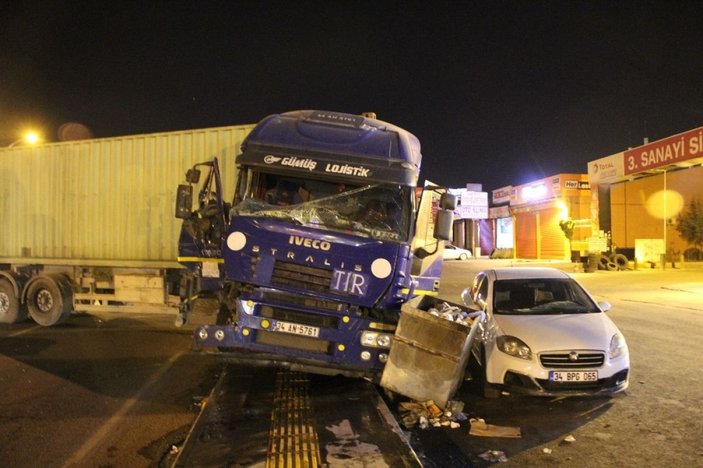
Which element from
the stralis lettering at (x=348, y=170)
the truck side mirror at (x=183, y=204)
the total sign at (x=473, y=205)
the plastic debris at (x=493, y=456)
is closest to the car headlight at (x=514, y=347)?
the plastic debris at (x=493, y=456)

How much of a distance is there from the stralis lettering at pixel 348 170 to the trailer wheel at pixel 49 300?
25.1ft

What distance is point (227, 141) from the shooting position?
9.66 m

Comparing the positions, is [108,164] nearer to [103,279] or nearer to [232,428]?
[103,279]

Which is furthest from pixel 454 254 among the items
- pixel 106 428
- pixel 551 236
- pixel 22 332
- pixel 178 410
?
pixel 106 428

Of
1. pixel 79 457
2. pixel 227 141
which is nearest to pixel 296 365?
pixel 79 457

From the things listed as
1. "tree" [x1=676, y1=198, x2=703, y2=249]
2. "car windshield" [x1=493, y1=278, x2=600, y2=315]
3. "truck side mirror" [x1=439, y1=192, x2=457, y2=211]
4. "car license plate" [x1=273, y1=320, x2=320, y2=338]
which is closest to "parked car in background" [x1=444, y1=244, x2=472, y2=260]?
"tree" [x1=676, y1=198, x2=703, y2=249]

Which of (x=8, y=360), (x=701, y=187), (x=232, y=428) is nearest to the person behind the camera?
(x=232, y=428)

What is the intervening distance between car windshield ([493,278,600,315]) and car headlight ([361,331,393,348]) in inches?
77.2

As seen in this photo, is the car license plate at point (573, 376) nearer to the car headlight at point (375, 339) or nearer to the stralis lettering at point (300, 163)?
the car headlight at point (375, 339)

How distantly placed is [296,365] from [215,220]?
2200 millimetres

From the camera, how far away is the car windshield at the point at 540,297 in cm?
739

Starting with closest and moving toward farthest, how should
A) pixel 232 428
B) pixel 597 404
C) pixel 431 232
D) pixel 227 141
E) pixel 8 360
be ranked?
pixel 232 428 → pixel 597 404 → pixel 431 232 → pixel 8 360 → pixel 227 141

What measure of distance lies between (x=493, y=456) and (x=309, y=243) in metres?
2.68

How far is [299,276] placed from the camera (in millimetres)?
5918
